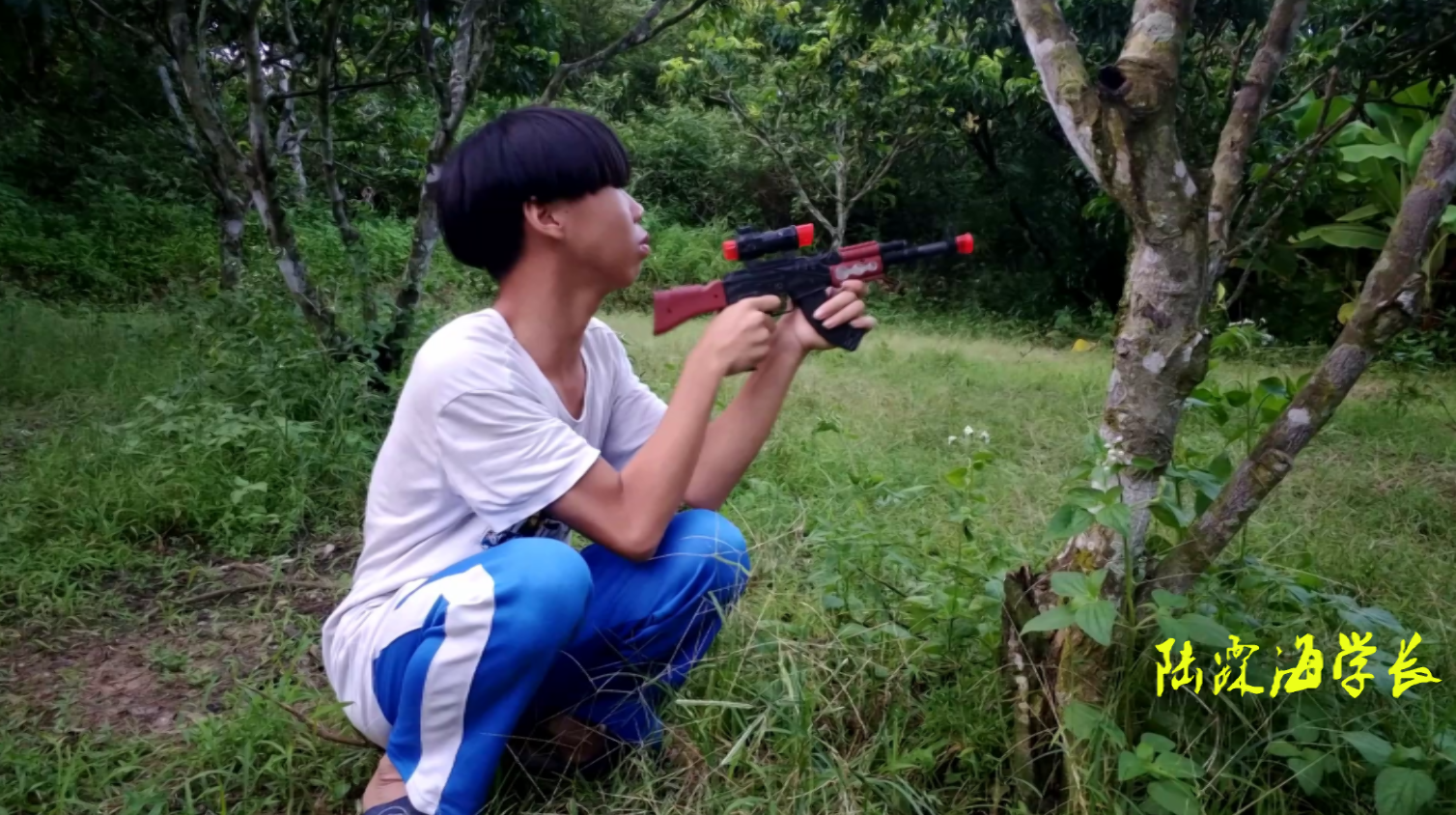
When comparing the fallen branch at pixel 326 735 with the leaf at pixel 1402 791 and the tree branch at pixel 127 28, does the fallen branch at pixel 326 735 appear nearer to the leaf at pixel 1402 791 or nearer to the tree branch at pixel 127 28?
the leaf at pixel 1402 791

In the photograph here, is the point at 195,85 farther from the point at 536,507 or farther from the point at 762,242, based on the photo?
the point at 536,507

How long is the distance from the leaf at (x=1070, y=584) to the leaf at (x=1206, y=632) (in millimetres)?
139

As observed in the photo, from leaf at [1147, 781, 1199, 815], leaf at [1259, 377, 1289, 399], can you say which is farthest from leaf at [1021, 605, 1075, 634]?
leaf at [1259, 377, 1289, 399]

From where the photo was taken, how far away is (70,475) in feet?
9.90

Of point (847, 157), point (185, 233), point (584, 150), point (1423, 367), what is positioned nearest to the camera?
point (584, 150)

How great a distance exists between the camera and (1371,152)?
514 cm

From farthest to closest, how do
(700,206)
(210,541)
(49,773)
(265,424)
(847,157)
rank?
(700,206), (847,157), (265,424), (210,541), (49,773)

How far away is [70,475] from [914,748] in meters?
2.60

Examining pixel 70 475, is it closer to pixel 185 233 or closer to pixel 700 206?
pixel 185 233

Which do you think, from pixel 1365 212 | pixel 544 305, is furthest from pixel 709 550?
pixel 1365 212

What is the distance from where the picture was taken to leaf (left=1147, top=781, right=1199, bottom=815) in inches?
51.2

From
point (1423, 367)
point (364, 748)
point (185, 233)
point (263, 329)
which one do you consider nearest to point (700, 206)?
point (185, 233)

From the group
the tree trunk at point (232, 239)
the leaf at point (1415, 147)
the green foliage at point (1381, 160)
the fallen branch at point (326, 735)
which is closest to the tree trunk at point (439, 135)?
the tree trunk at point (232, 239)

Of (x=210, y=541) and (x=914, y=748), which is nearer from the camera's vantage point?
(x=914, y=748)
